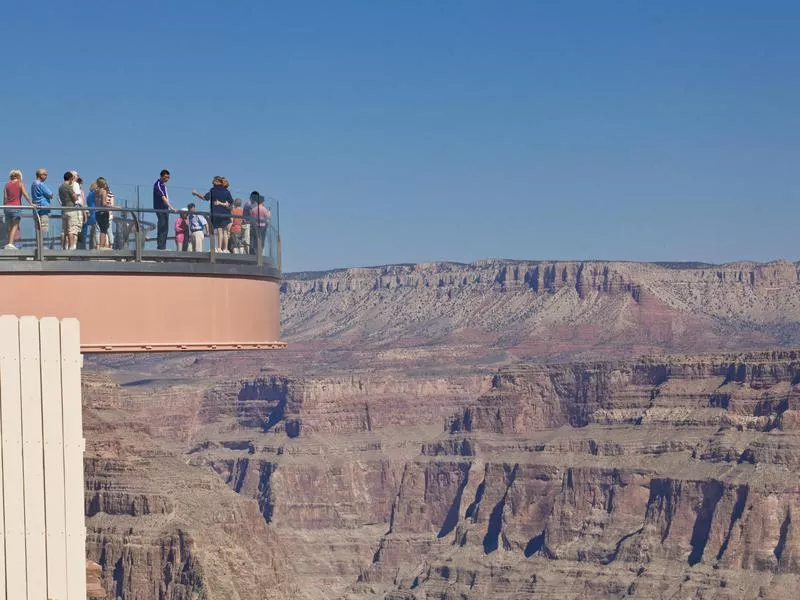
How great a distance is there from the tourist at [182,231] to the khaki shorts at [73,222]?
769mm

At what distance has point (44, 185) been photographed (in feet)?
54.3

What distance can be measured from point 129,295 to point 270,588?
13685 cm

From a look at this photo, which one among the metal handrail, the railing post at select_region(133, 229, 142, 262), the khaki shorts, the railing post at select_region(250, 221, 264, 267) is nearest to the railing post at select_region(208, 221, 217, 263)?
the metal handrail

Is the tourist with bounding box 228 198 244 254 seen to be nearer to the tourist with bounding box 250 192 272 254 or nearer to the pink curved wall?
the tourist with bounding box 250 192 272 254

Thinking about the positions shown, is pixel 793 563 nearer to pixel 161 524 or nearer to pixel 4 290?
pixel 161 524

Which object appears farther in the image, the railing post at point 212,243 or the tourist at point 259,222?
the tourist at point 259,222

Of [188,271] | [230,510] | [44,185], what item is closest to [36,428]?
[188,271]

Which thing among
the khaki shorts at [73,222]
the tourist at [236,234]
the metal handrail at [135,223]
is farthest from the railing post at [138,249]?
the tourist at [236,234]

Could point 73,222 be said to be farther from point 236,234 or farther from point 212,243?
point 236,234

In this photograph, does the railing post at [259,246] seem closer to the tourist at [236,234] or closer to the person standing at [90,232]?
the tourist at [236,234]

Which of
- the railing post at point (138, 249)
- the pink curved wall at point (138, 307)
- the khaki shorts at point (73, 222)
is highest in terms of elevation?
the khaki shorts at point (73, 222)

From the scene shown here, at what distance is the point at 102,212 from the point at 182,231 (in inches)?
29.1

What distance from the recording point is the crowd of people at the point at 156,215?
15.0 m

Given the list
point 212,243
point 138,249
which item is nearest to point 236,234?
point 212,243
